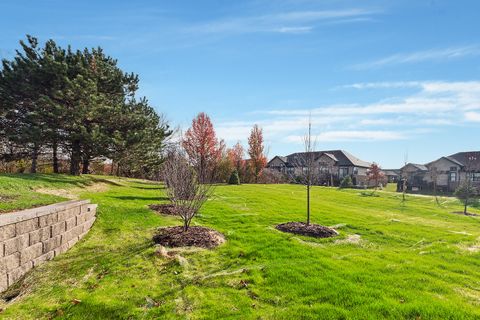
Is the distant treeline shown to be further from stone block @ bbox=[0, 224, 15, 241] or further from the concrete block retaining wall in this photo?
stone block @ bbox=[0, 224, 15, 241]

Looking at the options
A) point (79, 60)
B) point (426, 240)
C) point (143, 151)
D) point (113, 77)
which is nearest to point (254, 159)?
point (143, 151)

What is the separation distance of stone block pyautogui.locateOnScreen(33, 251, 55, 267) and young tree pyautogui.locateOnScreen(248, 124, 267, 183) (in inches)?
1402

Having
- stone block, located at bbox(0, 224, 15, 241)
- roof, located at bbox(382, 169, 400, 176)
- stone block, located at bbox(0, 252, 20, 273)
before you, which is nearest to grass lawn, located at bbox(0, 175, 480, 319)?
stone block, located at bbox(0, 252, 20, 273)

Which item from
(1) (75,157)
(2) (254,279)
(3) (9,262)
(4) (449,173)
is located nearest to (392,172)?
(4) (449,173)

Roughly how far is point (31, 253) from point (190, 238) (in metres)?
3.66

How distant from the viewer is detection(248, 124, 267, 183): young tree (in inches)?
1661

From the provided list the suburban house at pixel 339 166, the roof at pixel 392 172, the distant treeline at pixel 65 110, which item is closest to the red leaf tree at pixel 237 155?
the suburban house at pixel 339 166

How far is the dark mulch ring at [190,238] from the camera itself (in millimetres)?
8125

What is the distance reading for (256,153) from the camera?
139 ft

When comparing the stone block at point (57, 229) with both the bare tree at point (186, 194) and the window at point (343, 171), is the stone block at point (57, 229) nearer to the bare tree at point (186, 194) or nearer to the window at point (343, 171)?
the bare tree at point (186, 194)

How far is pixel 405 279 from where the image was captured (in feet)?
20.4

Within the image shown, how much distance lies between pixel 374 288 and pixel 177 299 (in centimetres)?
364

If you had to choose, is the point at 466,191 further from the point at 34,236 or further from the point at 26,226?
the point at 26,226

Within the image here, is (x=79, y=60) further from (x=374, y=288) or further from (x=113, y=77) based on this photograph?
(x=374, y=288)
